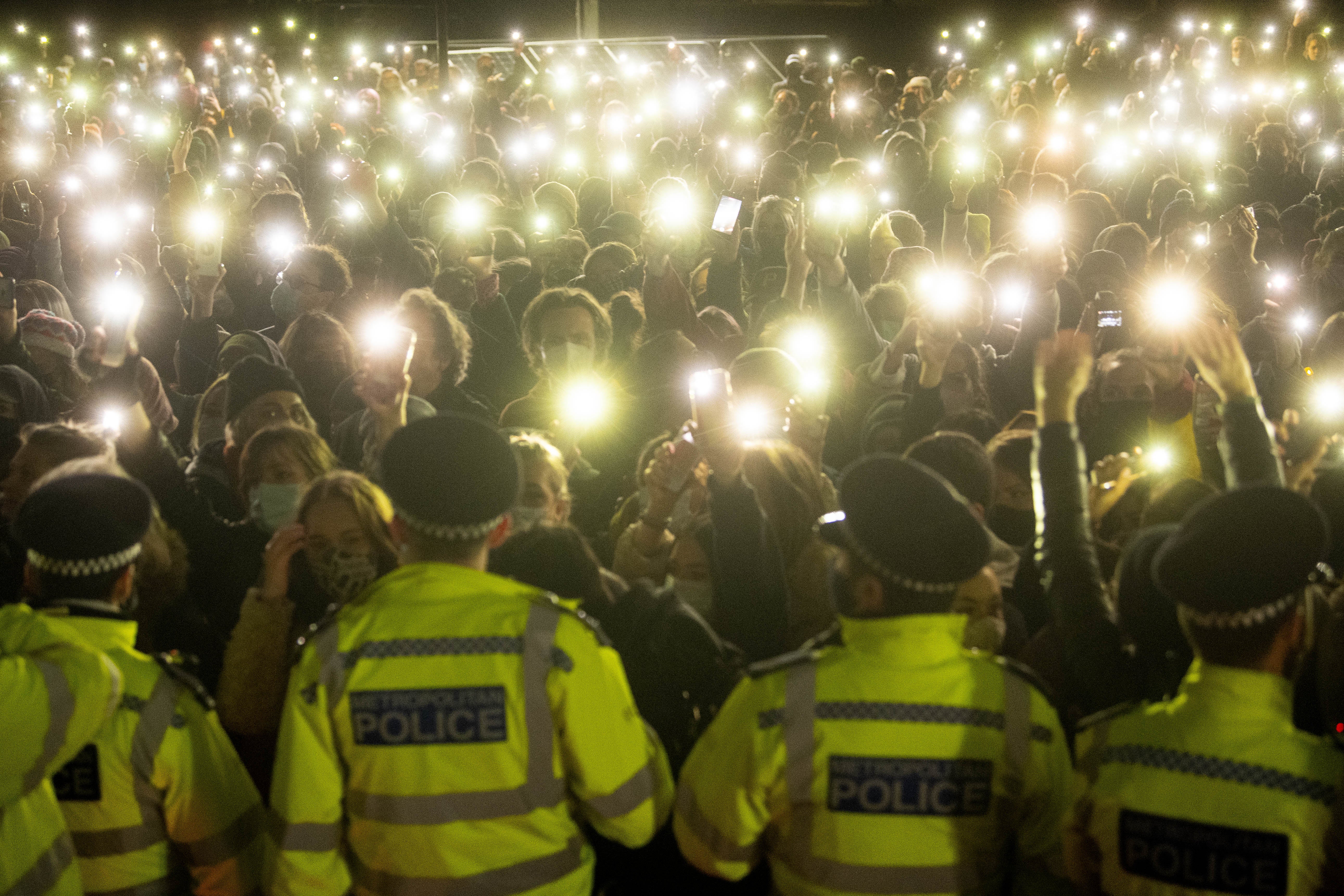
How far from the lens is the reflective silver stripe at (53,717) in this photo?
88.0 inches

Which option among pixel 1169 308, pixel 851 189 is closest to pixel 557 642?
pixel 1169 308

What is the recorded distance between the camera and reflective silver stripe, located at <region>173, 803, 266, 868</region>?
2.54 metres

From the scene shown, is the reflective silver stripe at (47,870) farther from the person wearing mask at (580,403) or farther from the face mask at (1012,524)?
the face mask at (1012,524)

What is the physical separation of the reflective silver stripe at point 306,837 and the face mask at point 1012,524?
8.80 feet

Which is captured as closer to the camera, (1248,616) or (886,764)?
(1248,616)

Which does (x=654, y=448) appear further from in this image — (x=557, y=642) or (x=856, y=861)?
(x=856, y=861)

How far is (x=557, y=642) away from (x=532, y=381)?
4.01m

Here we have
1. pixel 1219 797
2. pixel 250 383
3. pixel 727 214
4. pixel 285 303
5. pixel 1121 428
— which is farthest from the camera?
pixel 727 214

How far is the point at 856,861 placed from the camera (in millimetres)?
2295

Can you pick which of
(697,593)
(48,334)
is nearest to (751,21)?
(48,334)

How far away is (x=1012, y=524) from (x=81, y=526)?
3176 millimetres

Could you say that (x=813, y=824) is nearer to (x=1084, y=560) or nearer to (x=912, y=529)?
(x=912, y=529)

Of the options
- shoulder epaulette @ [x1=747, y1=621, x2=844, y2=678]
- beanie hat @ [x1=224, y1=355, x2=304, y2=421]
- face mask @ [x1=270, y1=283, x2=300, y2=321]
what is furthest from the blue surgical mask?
shoulder epaulette @ [x1=747, y1=621, x2=844, y2=678]

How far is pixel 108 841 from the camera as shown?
8.29 ft
